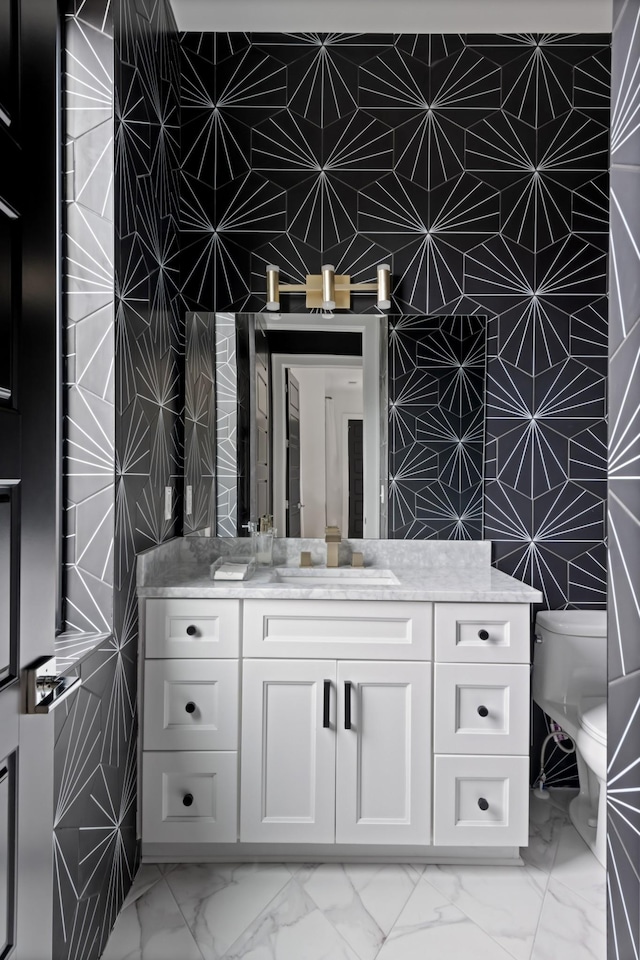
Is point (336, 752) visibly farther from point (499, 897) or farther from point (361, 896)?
point (499, 897)

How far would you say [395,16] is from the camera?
227 centimetres

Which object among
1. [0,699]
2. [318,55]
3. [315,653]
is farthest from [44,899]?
[318,55]

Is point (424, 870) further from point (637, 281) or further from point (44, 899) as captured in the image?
point (637, 281)

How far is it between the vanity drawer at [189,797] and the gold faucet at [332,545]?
761 millimetres

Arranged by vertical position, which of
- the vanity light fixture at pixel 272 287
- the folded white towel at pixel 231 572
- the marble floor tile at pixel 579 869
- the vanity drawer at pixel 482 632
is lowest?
the marble floor tile at pixel 579 869

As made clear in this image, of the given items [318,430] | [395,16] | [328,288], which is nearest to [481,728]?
[318,430]

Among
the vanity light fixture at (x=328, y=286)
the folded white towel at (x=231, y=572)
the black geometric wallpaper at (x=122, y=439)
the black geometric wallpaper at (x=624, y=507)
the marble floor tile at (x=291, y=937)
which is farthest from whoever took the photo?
the vanity light fixture at (x=328, y=286)

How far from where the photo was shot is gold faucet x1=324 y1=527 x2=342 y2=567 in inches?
91.3

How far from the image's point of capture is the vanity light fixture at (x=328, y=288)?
2299mm

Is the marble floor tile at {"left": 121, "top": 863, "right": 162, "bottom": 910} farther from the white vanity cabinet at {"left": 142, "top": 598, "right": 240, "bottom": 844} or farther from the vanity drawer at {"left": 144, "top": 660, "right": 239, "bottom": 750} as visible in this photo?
the vanity drawer at {"left": 144, "top": 660, "right": 239, "bottom": 750}

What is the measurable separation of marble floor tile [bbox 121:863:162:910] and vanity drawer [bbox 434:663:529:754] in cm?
93

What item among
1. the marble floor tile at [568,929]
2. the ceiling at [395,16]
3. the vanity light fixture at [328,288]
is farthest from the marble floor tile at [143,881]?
the ceiling at [395,16]

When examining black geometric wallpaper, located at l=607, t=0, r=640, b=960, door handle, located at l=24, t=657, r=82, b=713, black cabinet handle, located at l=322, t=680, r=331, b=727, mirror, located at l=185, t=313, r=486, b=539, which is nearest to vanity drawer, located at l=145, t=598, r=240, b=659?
black cabinet handle, located at l=322, t=680, r=331, b=727

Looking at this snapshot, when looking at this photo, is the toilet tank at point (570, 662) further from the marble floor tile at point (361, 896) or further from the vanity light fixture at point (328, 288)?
the vanity light fixture at point (328, 288)
